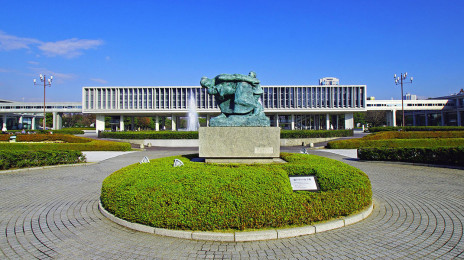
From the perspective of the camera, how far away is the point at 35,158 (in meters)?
13.1

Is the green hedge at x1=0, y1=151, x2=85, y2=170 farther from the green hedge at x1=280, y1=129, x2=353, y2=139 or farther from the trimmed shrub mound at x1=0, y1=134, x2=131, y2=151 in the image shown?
the green hedge at x1=280, y1=129, x2=353, y2=139

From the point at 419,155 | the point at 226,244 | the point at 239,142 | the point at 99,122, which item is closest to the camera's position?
the point at 226,244

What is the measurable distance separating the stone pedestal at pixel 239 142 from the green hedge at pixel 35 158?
9.98 meters

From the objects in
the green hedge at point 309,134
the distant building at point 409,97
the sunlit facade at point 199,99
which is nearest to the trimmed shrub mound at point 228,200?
the green hedge at point 309,134

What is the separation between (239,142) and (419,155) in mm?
11260

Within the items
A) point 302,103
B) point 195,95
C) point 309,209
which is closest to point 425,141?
point 309,209

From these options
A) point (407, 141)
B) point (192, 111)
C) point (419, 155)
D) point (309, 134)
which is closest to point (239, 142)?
point (419, 155)

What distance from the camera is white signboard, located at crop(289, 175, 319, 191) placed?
5.82 meters

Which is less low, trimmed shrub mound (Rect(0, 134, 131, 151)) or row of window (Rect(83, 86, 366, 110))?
row of window (Rect(83, 86, 366, 110))

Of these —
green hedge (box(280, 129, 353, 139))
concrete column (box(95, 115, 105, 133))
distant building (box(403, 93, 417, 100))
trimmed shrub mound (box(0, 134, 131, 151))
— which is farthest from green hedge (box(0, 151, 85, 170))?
distant building (box(403, 93, 417, 100))

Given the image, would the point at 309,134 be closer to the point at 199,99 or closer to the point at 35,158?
the point at 35,158

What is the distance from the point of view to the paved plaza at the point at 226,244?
4109 millimetres

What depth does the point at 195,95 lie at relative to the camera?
55531mm

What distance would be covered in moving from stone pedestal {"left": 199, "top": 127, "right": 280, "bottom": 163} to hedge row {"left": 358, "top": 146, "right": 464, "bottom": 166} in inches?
389
